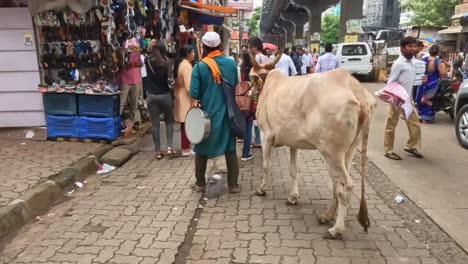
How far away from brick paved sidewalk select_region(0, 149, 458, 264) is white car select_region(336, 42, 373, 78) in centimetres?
1592

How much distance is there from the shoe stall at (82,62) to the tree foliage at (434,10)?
3432 cm

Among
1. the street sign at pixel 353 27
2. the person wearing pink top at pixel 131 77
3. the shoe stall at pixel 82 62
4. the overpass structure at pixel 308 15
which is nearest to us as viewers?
the shoe stall at pixel 82 62

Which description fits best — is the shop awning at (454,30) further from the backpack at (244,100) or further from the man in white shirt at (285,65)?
the backpack at (244,100)

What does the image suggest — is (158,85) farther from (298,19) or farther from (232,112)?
(298,19)

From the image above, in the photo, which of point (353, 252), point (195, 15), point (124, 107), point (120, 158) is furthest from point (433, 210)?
point (195, 15)

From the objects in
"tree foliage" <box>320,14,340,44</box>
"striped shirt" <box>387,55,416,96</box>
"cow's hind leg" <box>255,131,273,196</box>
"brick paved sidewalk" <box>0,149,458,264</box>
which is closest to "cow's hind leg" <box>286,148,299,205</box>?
"brick paved sidewalk" <box>0,149,458,264</box>

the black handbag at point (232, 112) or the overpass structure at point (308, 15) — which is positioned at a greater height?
the overpass structure at point (308, 15)

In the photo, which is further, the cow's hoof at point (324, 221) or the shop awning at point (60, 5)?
the shop awning at point (60, 5)

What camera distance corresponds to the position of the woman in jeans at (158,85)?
6438 millimetres

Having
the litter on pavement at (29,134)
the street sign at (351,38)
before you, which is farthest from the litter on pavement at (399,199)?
the street sign at (351,38)

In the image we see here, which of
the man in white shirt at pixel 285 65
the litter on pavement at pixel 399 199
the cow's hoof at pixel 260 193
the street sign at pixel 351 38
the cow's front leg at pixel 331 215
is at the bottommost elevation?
the litter on pavement at pixel 399 199

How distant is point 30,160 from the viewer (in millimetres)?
6105

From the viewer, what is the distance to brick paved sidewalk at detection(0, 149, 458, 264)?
3.65 metres

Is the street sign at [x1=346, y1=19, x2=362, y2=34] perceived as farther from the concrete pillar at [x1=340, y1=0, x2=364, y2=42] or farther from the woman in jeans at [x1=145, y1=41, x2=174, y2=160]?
the woman in jeans at [x1=145, y1=41, x2=174, y2=160]
